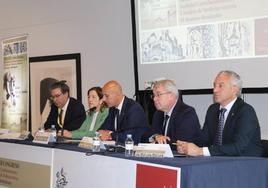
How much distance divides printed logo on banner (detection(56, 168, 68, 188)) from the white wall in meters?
2.47

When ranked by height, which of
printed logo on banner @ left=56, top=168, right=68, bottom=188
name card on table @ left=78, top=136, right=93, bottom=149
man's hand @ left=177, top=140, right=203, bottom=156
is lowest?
printed logo on banner @ left=56, top=168, right=68, bottom=188

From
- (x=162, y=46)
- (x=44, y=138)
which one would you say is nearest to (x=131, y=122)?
(x=44, y=138)

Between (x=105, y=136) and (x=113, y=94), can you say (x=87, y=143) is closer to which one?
(x=105, y=136)

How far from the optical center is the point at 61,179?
330cm

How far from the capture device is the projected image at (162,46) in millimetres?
4949

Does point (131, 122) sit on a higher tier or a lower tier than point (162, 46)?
lower

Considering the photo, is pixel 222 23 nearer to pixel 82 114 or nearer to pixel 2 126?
pixel 82 114

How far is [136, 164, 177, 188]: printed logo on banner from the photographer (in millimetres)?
2430

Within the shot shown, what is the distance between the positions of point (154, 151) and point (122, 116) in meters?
1.42

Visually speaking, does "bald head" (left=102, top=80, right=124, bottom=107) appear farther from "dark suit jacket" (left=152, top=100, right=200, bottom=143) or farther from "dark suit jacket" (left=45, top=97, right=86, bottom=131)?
"dark suit jacket" (left=45, top=97, right=86, bottom=131)

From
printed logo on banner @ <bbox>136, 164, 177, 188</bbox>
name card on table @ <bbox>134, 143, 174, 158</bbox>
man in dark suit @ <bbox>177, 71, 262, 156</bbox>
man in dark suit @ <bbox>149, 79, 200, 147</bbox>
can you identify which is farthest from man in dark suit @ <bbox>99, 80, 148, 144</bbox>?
printed logo on banner @ <bbox>136, 164, 177, 188</bbox>

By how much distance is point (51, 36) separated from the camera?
6.78 metres

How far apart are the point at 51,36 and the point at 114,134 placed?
3.30 metres

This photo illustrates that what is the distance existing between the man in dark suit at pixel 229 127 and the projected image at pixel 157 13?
5.37ft
